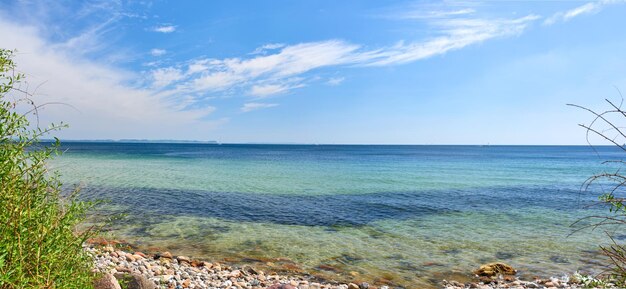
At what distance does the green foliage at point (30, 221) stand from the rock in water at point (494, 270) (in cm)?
1294

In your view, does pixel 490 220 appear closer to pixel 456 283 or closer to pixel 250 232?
pixel 456 283

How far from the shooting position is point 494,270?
44.7 feet

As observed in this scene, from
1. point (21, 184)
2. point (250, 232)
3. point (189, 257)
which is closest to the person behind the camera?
point (21, 184)

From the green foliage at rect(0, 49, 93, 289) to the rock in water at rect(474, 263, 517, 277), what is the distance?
1294cm

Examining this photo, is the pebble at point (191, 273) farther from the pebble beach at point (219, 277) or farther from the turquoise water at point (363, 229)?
the turquoise water at point (363, 229)

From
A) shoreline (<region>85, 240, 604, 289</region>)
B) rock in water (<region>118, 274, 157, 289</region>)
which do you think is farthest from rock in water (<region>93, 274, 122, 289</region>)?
shoreline (<region>85, 240, 604, 289</region>)

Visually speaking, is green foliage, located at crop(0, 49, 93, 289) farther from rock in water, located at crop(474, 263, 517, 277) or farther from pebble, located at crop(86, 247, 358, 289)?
rock in water, located at crop(474, 263, 517, 277)

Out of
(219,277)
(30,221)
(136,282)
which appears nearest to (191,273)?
(219,277)

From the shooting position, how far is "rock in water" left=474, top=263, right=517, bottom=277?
13453 millimetres

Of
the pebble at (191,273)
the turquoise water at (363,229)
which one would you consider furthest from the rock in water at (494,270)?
the pebble at (191,273)

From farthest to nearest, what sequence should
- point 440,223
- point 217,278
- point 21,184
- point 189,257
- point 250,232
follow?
point 440,223 < point 250,232 < point 189,257 < point 217,278 < point 21,184

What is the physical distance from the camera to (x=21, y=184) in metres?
5.77

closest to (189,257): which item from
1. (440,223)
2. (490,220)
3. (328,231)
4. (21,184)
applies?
(328,231)

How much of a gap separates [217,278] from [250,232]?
6688 mm
